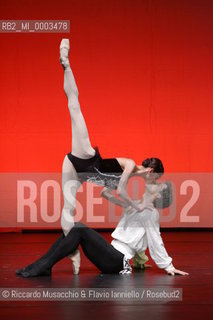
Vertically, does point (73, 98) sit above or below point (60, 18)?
below

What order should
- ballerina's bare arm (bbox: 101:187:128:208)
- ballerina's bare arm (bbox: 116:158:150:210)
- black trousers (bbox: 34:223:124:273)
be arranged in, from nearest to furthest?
1. black trousers (bbox: 34:223:124:273)
2. ballerina's bare arm (bbox: 116:158:150:210)
3. ballerina's bare arm (bbox: 101:187:128:208)

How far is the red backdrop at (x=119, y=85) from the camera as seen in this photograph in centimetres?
661

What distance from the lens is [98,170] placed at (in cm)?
428

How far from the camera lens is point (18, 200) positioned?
668 centimetres

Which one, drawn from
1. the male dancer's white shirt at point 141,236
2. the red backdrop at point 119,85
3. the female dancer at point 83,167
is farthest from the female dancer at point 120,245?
the red backdrop at point 119,85

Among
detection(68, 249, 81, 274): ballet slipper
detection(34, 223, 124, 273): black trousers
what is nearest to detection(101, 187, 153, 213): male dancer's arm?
detection(34, 223, 124, 273): black trousers

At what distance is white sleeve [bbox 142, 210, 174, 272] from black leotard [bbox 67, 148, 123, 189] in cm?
37

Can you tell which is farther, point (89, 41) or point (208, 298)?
point (89, 41)

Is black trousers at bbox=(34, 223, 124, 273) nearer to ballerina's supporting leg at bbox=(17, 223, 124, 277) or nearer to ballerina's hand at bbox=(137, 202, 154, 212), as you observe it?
ballerina's supporting leg at bbox=(17, 223, 124, 277)

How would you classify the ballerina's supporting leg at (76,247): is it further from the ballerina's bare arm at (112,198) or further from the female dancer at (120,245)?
the ballerina's bare arm at (112,198)

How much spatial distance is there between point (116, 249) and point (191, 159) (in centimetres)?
284

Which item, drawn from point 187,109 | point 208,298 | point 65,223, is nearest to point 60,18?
point 187,109

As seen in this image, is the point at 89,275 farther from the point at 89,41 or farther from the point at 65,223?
the point at 89,41

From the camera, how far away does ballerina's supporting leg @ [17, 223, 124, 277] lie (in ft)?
12.8
